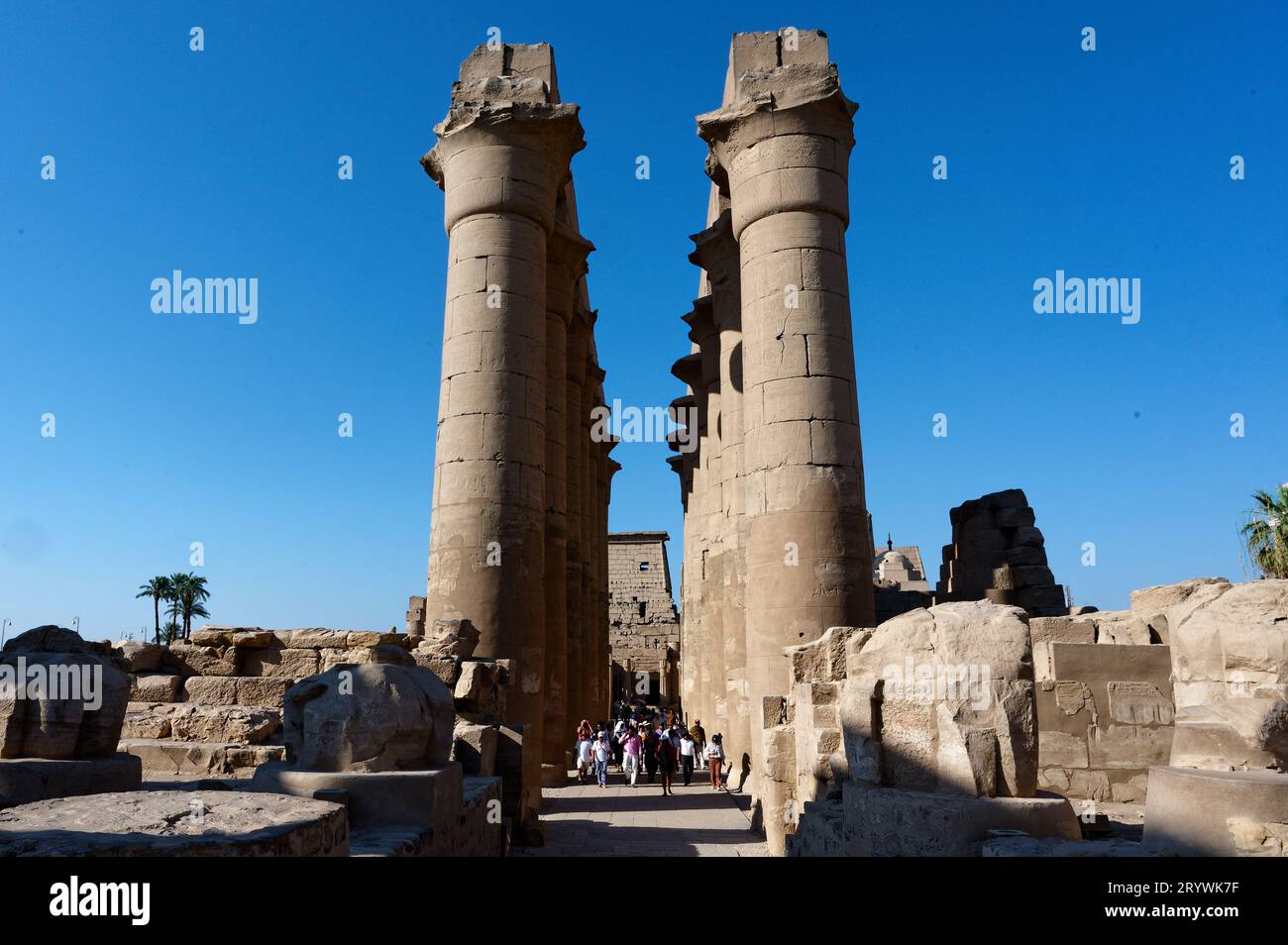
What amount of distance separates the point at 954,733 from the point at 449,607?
10.2m

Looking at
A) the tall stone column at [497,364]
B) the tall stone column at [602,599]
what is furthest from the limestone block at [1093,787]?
the tall stone column at [602,599]

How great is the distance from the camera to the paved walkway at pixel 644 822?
10.6 meters

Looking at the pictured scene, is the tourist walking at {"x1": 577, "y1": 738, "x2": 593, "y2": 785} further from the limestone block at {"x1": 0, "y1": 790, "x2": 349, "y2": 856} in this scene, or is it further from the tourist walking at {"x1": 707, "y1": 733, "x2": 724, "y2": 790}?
the limestone block at {"x1": 0, "y1": 790, "x2": 349, "y2": 856}

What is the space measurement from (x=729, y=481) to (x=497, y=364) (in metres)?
6.68

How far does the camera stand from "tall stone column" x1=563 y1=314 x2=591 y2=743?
22.3 m

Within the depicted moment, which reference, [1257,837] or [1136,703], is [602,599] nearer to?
[1136,703]

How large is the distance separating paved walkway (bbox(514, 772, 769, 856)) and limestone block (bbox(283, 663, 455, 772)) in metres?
4.96

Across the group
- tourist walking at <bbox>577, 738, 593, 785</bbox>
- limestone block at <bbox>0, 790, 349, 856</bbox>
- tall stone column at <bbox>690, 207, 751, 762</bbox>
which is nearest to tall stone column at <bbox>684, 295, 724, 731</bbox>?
tall stone column at <bbox>690, 207, 751, 762</bbox>

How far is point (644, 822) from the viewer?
12914 millimetres

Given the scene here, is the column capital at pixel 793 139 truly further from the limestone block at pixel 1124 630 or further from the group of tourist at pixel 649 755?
the group of tourist at pixel 649 755

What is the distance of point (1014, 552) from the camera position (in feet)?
63.8

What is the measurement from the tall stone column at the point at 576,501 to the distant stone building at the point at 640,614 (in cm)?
2303

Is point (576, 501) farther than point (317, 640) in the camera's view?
Yes

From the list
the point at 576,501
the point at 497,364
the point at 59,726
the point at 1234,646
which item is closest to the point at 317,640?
the point at 497,364
